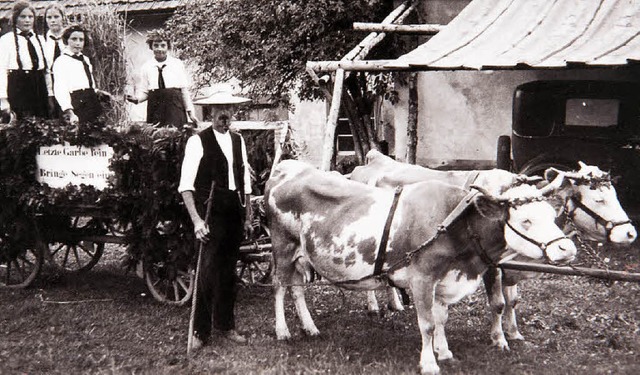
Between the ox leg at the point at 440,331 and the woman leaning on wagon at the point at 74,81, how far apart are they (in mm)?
4175

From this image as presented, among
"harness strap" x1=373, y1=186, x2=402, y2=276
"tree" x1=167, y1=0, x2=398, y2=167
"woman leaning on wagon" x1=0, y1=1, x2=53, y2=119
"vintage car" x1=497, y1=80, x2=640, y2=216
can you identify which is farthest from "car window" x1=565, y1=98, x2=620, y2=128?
"woman leaning on wagon" x1=0, y1=1, x2=53, y2=119

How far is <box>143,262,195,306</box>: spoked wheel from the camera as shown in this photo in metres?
7.17

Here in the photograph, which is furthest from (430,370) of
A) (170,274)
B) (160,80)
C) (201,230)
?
(160,80)

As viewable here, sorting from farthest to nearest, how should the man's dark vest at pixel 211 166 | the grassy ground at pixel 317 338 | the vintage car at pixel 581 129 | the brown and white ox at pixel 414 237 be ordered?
1. the vintage car at pixel 581 129
2. the man's dark vest at pixel 211 166
3. the grassy ground at pixel 317 338
4. the brown and white ox at pixel 414 237

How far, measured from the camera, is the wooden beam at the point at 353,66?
892cm

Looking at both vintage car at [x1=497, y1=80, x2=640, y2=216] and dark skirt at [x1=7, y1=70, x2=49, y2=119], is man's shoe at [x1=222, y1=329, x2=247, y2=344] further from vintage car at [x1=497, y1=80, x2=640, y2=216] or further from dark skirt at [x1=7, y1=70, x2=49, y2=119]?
vintage car at [x1=497, y1=80, x2=640, y2=216]

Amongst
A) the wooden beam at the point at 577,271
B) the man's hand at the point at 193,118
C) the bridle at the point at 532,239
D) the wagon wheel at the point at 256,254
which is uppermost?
the man's hand at the point at 193,118

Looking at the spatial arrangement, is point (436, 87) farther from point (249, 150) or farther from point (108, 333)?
point (108, 333)

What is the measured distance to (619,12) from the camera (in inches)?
348

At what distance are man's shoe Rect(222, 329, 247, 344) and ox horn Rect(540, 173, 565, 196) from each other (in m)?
2.67

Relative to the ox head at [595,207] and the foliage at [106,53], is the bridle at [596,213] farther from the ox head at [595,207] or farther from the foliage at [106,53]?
the foliage at [106,53]

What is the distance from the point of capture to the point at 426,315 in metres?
5.32

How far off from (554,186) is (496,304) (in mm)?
1103

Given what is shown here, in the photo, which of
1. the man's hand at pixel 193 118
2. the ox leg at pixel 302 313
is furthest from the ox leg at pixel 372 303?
the man's hand at pixel 193 118
